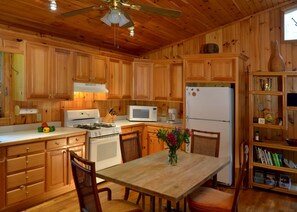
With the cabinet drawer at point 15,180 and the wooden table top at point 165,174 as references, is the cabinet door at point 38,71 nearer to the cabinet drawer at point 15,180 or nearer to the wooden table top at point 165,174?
the cabinet drawer at point 15,180

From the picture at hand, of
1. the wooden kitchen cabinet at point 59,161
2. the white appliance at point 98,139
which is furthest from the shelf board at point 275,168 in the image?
the wooden kitchen cabinet at point 59,161

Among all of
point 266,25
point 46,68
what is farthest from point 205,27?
point 46,68

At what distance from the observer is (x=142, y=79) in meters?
5.05

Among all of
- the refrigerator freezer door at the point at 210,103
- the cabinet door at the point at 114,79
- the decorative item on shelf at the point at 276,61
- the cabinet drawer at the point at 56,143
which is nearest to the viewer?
the cabinet drawer at the point at 56,143

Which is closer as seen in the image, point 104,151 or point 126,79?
point 104,151

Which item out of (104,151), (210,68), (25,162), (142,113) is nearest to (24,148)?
(25,162)

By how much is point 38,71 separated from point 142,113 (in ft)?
7.52

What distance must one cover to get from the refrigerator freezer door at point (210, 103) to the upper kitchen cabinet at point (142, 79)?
113 centimetres

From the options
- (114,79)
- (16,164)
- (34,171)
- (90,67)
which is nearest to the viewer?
(16,164)

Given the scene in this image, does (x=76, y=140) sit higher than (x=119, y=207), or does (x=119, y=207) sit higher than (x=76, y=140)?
(x=76, y=140)

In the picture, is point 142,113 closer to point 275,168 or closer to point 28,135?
point 28,135

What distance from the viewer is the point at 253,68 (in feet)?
14.1

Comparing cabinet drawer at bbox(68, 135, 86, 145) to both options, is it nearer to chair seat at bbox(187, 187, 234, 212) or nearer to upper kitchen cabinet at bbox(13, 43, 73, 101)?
upper kitchen cabinet at bbox(13, 43, 73, 101)

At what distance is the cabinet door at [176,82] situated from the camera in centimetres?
473
